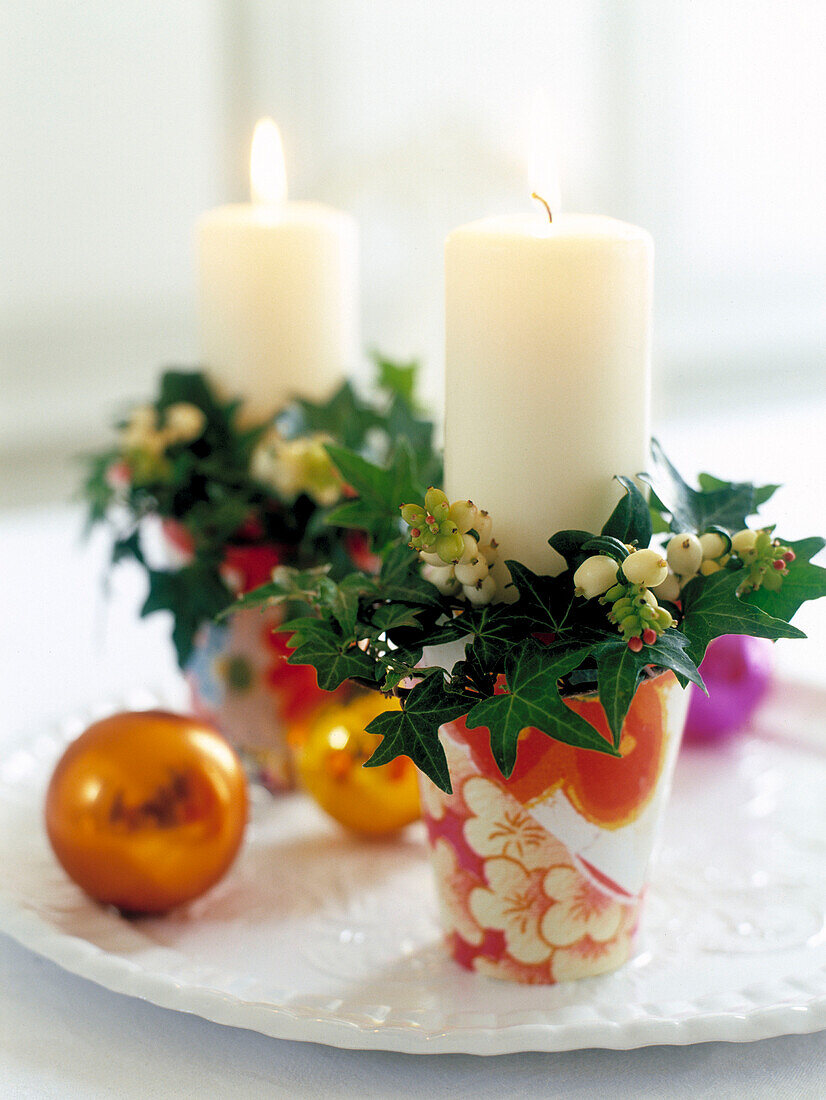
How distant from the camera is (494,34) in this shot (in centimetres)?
177

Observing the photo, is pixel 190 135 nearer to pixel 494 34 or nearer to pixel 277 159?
pixel 494 34

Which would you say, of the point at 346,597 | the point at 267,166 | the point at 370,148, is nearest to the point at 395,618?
the point at 346,597

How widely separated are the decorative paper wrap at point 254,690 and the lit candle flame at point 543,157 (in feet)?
0.87

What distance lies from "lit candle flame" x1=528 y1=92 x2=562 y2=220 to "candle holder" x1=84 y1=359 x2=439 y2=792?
15cm

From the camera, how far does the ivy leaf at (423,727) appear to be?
0.36 m

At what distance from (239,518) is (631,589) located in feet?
0.83

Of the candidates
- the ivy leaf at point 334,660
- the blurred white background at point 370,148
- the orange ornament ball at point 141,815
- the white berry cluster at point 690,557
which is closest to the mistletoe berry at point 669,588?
the white berry cluster at point 690,557

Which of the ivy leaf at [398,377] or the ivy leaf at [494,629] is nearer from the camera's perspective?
the ivy leaf at [494,629]

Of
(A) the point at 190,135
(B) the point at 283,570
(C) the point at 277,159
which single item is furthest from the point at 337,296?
(A) the point at 190,135

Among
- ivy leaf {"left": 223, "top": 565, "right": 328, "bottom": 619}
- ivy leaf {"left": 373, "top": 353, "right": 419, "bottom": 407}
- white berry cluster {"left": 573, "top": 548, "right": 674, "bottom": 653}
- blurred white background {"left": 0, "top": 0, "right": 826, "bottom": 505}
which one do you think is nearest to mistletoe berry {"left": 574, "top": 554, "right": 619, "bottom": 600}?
white berry cluster {"left": 573, "top": 548, "right": 674, "bottom": 653}

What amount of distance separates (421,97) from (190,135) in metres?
0.40

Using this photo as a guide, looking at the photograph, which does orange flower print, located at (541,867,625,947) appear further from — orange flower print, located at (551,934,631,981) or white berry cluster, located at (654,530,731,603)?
white berry cluster, located at (654,530,731,603)

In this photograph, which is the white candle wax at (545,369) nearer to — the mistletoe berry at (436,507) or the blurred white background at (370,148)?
the mistletoe berry at (436,507)

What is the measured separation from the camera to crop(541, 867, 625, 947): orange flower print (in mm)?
413
